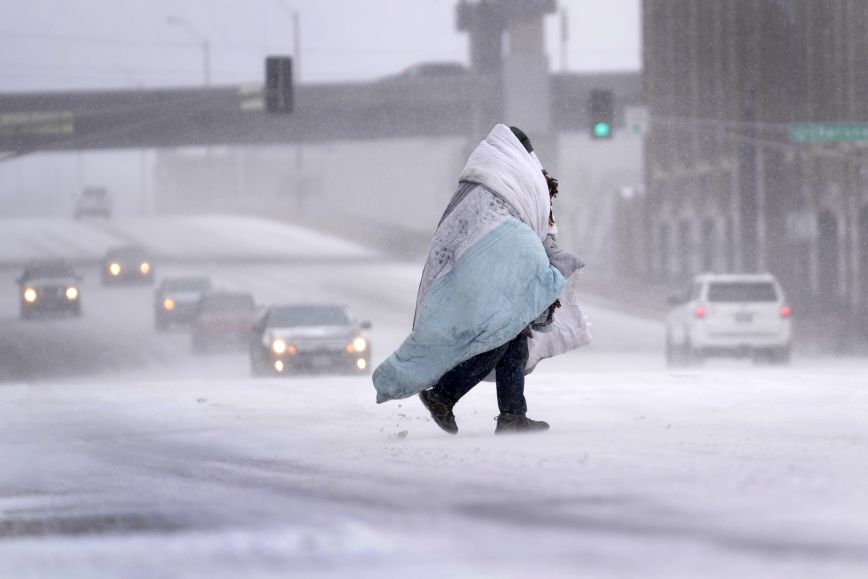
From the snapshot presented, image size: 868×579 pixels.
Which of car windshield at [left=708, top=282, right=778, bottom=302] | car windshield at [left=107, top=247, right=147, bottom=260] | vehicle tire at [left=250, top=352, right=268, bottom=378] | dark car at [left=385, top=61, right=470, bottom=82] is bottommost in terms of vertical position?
car windshield at [left=107, top=247, right=147, bottom=260]

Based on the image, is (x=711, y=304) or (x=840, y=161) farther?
(x=840, y=161)

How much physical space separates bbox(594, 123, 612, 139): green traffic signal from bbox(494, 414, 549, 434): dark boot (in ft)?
Answer: 107

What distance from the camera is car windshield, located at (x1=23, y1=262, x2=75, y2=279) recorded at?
5083cm

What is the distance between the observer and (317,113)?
286 feet

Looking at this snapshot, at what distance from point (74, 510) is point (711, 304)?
24399mm

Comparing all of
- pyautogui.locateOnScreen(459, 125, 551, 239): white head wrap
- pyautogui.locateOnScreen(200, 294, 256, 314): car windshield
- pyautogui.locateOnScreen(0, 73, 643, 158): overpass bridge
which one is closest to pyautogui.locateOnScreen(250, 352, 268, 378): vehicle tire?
pyautogui.locateOnScreen(200, 294, 256, 314): car windshield

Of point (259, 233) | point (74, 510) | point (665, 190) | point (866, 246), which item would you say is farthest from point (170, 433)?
point (259, 233)

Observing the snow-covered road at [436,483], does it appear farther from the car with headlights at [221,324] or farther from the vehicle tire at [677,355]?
the car with headlights at [221,324]

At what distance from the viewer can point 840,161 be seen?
53.9 metres

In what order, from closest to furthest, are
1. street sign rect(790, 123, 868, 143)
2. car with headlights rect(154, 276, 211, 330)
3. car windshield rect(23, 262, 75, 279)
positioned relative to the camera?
street sign rect(790, 123, 868, 143), car with headlights rect(154, 276, 211, 330), car windshield rect(23, 262, 75, 279)

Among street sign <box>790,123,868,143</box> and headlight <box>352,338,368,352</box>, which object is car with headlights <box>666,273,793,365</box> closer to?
headlight <box>352,338,368,352</box>

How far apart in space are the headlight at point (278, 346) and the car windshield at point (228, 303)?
40.7ft

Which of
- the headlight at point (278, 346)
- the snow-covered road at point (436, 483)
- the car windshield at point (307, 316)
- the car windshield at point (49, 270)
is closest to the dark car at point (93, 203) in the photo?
the car windshield at point (49, 270)

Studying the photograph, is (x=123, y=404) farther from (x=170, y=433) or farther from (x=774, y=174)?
(x=774, y=174)
